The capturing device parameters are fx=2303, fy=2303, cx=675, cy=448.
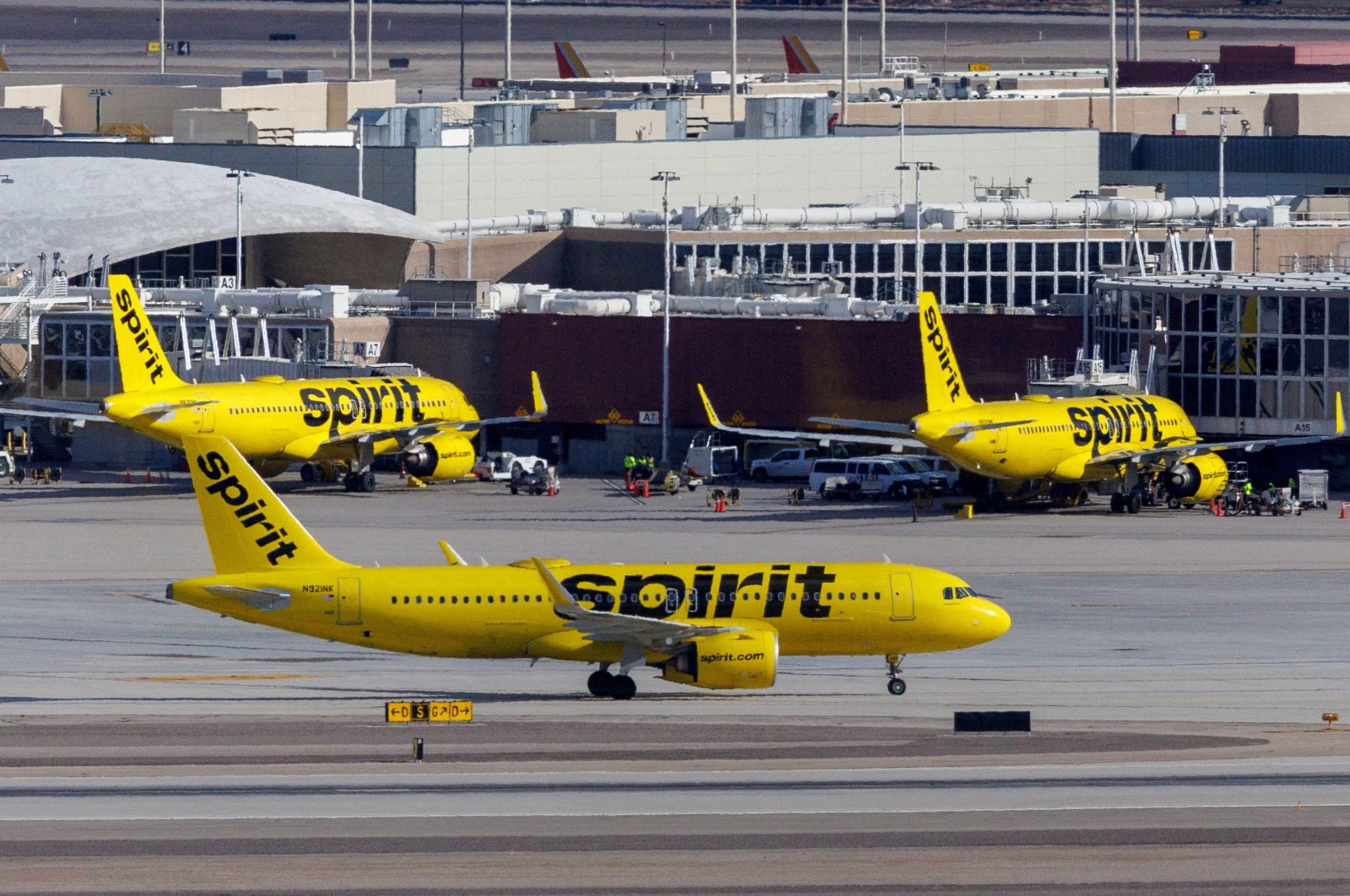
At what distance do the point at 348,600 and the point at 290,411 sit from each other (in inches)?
1691

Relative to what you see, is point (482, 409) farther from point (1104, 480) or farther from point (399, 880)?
point (399, 880)

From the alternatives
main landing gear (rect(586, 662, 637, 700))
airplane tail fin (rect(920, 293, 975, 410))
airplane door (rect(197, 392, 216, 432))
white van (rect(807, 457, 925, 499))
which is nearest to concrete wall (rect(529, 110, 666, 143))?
white van (rect(807, 457, 925, 499))

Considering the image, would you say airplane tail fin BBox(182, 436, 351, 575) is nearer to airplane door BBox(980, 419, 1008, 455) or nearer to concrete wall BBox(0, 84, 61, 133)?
airplane door BBox(980, 419, 1008, 455)

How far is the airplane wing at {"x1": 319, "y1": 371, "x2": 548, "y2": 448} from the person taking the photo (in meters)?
95.4

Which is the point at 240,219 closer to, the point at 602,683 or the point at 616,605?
the point at 602,683

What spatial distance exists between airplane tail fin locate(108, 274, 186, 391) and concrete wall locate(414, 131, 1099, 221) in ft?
164

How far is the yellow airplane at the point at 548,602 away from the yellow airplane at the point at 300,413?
38967 millimetres

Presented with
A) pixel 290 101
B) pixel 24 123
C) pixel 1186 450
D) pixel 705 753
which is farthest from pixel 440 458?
pixel 290 101

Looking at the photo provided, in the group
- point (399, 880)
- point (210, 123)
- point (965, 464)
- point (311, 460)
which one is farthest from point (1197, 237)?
point (399, 880)

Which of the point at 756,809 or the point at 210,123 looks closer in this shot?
the point at 756,809

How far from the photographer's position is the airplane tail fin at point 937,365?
286 ft

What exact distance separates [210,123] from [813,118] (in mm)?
43424

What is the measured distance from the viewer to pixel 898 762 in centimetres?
4462

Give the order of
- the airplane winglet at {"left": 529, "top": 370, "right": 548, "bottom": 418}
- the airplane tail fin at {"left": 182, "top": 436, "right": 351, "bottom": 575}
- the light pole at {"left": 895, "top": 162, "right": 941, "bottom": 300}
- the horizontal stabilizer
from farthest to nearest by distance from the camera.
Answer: the light pole at {"left": 895, "top": 162, "right": 941, "bottom": 300}, the airplane winglet at {"left": 529, "top": 370, "right": 548, "bottom": 418}, the airplane tail fin at {"left": 182, "top": 436, "right": 351, "bottom": 575}, the horizontal stabilizer
